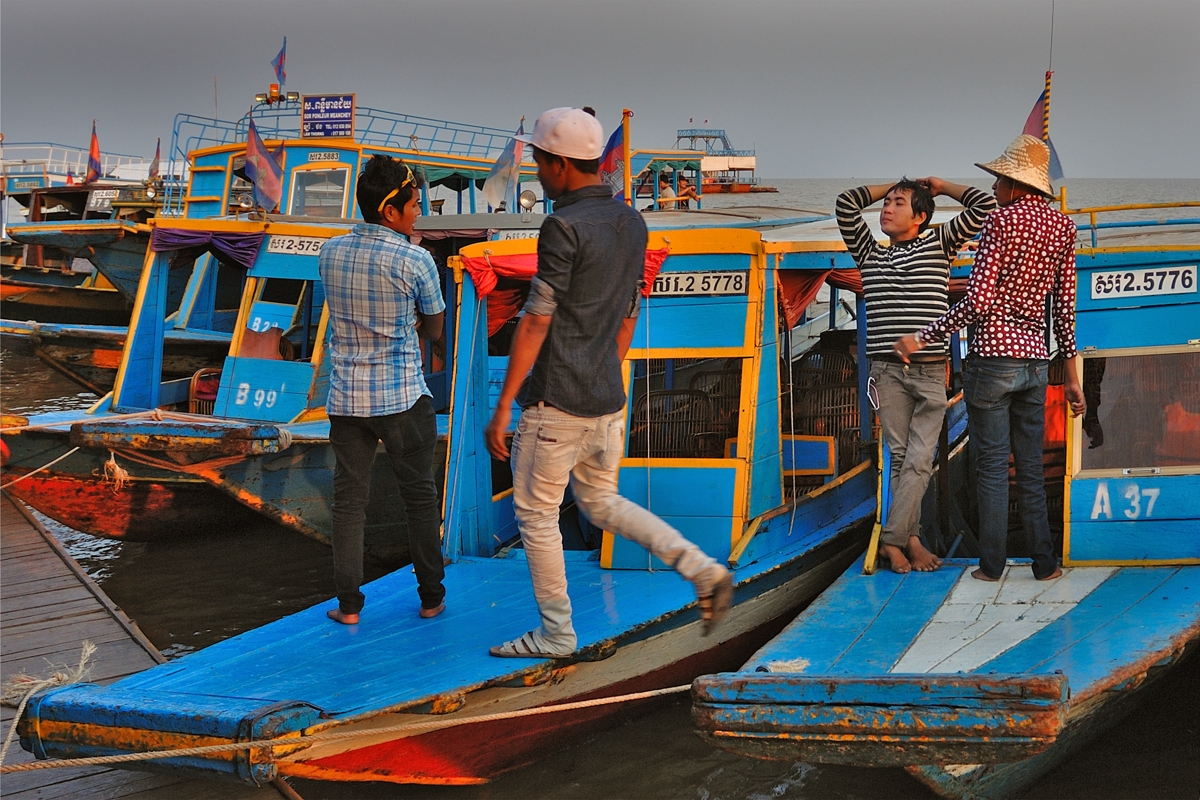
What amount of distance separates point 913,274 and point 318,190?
1104cm

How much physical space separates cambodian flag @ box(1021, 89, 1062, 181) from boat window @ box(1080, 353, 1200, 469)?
942mm

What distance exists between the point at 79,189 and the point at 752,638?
25.3 metres

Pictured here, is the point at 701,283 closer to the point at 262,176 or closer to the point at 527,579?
the point at 527,579

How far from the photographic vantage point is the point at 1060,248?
480 centimetres

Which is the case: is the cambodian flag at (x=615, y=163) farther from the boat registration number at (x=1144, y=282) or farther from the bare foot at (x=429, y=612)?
the bare foot at (x=429, y=612)

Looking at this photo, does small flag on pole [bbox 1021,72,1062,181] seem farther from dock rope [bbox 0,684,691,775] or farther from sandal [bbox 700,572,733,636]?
dock rope [bbox 0,684,691,775]

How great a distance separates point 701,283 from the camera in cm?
578

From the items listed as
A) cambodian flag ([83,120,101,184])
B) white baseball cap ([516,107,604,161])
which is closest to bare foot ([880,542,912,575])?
white baseball cap ([516,107,604,161])

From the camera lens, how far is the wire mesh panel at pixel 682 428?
6.50 m

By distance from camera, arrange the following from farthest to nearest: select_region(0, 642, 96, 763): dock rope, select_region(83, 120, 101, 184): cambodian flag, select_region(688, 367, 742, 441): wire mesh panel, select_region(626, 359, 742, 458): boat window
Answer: select_region(83, 120, 101, 184): cambodian flag < select_region(688, 367, 742, 441): wire mesh panel < select_region(626, 359, 742, 458): boat window < select_region(0, 642, 96, 763): dock rope

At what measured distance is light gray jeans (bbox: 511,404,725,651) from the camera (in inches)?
156

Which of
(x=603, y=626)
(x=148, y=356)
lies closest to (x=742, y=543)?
(x=603, y=626)

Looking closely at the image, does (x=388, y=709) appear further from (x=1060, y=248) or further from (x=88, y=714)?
(x=1060, y=248)

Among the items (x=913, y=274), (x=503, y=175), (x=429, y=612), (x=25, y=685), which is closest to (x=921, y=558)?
(x=913, y=274)
